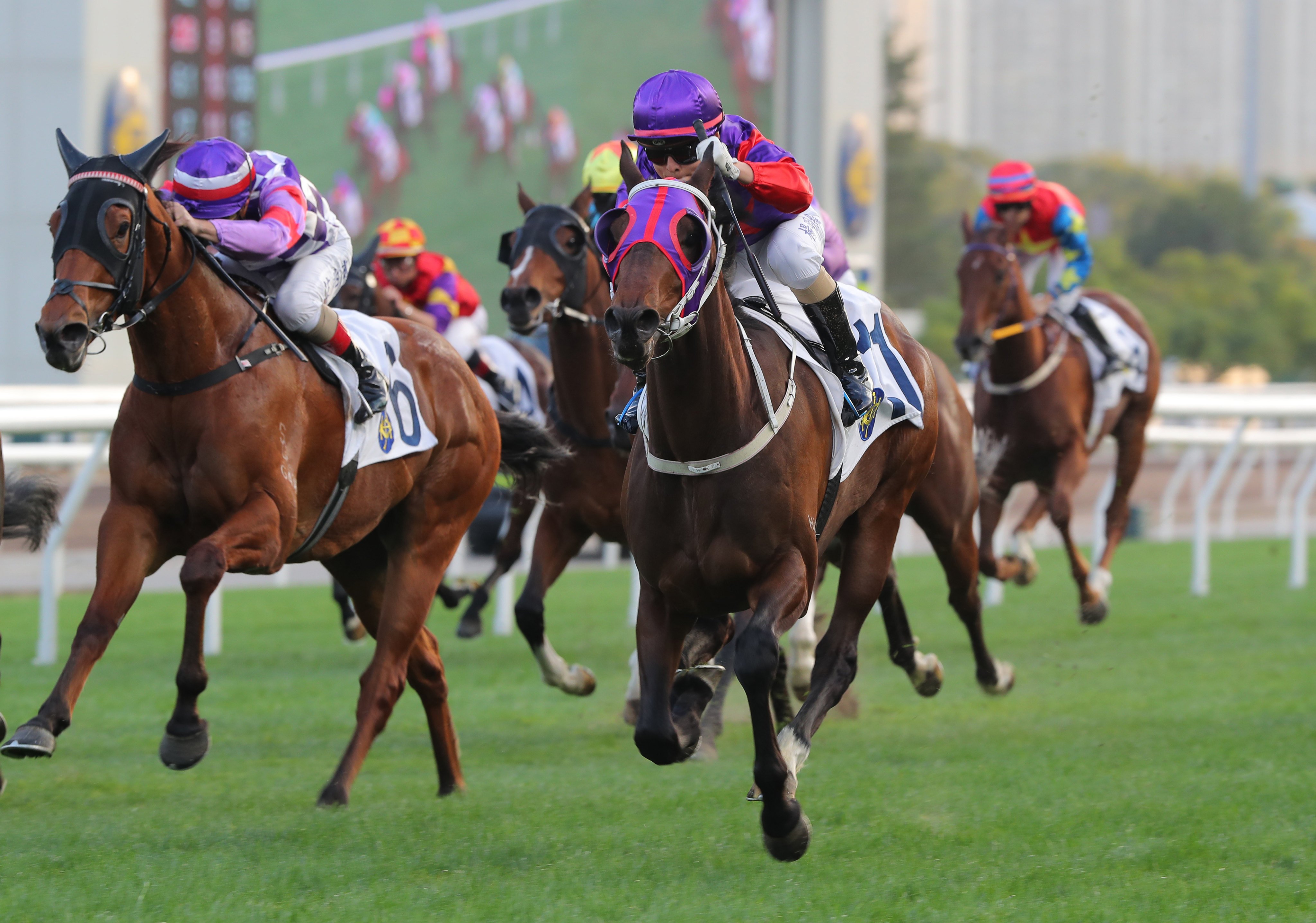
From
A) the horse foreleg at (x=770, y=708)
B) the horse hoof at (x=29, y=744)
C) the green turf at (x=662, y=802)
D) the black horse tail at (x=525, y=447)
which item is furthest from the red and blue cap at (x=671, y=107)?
the black horse tail at (x=525, y=447)

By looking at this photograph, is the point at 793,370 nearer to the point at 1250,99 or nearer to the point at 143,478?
the point at 143,478

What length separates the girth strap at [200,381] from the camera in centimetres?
439

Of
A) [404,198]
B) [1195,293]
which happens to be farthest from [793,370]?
[1195,293]

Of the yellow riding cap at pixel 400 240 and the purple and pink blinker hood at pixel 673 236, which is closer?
the purple and pink blinker hood at pixel 673 236

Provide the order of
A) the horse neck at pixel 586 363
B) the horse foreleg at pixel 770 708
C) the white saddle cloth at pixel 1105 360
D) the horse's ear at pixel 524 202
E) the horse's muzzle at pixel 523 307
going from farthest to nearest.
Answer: the white saddle cloth at pixel 1105 360
the horse's ear at pixel 524 202
the horse neck at pixel 586 363
the horse's muzzle at pixel 523 307
the horse foreleg at pixel 770 708

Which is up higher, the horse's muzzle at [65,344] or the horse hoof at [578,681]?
the horse's muzzle at [65,344]

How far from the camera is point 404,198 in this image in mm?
24203

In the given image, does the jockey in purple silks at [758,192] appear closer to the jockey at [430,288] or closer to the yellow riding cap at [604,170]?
the yellow riding cap at [604,170]

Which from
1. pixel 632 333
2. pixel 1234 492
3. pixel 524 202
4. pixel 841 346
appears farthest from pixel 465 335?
pixel 1234 492

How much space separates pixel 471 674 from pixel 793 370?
3656 millimetres

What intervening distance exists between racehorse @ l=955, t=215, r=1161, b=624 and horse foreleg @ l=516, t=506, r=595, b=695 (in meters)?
2.06

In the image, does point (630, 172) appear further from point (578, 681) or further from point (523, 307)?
point (578, 681)

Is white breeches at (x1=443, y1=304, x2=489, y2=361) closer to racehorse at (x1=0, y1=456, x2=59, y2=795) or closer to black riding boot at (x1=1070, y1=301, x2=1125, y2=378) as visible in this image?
racehorse at (x1=0, y1=456, x2=59, y2=795)

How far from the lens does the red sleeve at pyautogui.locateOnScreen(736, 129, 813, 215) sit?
4074mm
